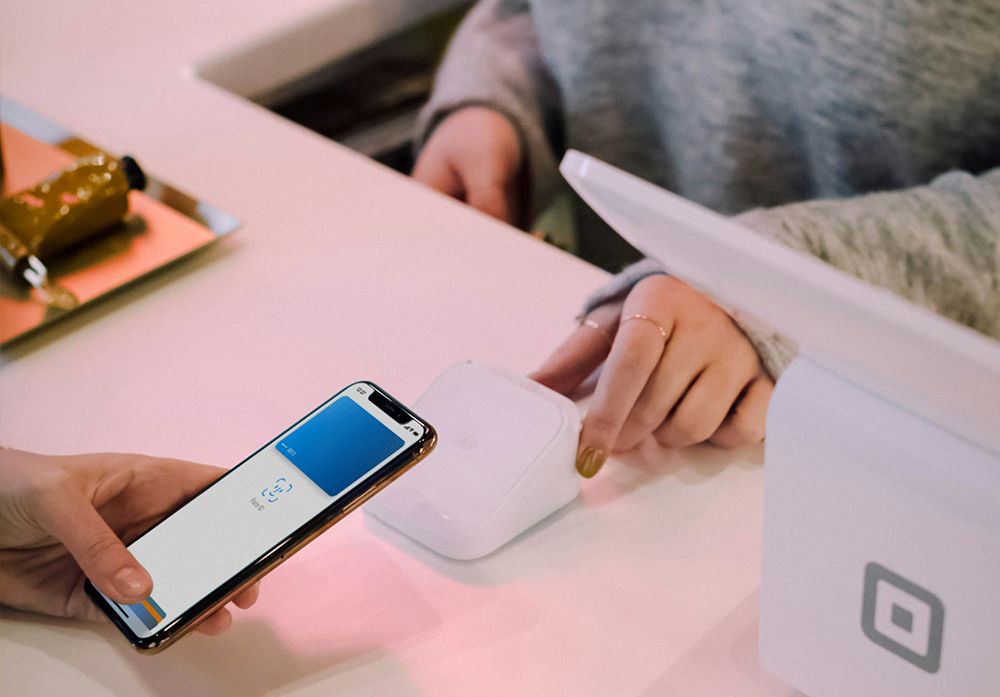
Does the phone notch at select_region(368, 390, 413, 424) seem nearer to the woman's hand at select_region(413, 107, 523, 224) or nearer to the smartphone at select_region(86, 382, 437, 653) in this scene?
the smartphone at select_region(86, 382, 437, 653)

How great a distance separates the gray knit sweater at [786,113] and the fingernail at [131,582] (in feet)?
0.98

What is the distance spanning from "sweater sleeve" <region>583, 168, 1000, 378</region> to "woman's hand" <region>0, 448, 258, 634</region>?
0.27 meters

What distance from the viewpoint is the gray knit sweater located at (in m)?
0.56

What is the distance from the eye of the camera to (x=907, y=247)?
559mm

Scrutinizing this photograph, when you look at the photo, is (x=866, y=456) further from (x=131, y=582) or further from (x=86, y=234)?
(x=86, y=234)

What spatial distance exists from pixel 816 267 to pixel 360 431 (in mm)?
256

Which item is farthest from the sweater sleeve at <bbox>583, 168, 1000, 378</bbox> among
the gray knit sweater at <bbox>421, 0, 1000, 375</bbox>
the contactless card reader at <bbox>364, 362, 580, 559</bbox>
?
the contactless card reader at <bbox>364, 362, 580, 559</bbox>

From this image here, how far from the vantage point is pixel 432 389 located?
19.3 inches

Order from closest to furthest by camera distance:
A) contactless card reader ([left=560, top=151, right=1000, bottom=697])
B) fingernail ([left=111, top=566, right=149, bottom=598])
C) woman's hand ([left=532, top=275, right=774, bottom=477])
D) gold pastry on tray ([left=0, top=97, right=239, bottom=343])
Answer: contactless card reader ([left=560, top=151, right=1000, bottom=697]) < fingernail ([left=111, top=566, right=149, bottom=598]) < woman's hand ([left=532, top=275, right=774, bottom=477]) < gold pastry on tray ([left=0, top=97, right=239, bottom=343])

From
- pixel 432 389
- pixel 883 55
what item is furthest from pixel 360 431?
pixel 883 55

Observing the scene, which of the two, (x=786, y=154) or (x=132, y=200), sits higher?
(x=132, y=200)

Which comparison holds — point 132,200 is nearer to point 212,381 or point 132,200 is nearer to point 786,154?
point 212,381

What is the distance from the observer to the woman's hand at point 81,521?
0.39 meters

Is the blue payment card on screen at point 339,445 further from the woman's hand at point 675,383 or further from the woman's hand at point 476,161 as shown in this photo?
the woman's hand at point 476,161
